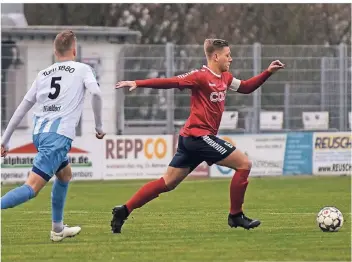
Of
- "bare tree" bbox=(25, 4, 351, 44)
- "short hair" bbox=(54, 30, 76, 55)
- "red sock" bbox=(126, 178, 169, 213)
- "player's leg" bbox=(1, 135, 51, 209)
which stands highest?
"bare tree" bbox=(25, 4, 351, 44)

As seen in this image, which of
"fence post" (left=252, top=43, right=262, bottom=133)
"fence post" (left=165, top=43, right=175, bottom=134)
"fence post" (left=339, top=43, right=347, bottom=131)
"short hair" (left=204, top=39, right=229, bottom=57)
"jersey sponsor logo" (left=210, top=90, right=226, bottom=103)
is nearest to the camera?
"jersey sponsor logo" (left=210, top=90, right=226, bottom=103)

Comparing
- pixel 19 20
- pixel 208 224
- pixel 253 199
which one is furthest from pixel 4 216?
pixel 19 20

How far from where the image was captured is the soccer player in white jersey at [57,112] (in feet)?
36.0

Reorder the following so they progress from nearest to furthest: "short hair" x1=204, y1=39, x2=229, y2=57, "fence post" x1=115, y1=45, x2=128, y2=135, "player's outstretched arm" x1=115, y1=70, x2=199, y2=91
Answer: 1. "player's outstretched arm" x1=115, y1=70, x2=199, y2=91
2. "short hair" x1=204, y1=39, x2=229, y2=57
3. "fence post" x1=115, y1=45, x2=128, y2=135

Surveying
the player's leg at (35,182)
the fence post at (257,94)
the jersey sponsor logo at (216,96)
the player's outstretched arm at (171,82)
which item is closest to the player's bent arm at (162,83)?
the player's outstretched arm at (171,82)

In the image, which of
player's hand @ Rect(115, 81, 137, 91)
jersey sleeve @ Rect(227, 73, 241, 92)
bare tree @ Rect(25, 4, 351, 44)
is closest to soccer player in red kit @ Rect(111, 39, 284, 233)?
jersey sleeve @ Rect(227, 73, 241, 92)

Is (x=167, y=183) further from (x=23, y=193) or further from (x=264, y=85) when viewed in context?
(x=264, y=85)

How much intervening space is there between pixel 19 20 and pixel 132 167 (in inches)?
270

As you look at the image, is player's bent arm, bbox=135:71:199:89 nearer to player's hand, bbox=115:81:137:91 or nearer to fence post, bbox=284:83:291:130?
player's hand, bbox=115:81:137:91

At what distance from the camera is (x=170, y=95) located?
87.8ft

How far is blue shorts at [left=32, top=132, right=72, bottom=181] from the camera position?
10961 millimetres

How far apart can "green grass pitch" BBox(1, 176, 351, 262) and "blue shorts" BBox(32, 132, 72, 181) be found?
0.74m

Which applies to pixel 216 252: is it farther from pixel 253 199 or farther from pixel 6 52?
pixel 6 52

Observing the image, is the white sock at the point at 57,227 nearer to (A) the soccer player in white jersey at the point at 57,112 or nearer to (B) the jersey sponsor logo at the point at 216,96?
(A) the soccer player in white jersey at the point at 57,112
